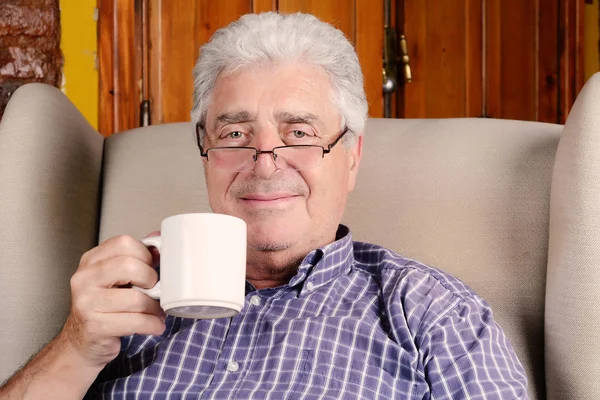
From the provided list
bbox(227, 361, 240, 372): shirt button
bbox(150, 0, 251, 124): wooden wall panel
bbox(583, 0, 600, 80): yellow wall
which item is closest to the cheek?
bbox(227, 361, 240, 372): shirt button

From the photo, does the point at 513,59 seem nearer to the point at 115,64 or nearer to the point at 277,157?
the point at 115,64

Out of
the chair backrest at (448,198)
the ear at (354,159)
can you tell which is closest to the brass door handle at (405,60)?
the chair backrest at (448,198)

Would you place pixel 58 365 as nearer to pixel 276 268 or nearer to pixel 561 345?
pixel 276 268

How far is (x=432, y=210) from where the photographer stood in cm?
135

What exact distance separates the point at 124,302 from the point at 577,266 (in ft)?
2.14

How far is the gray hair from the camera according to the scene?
1.28 meters

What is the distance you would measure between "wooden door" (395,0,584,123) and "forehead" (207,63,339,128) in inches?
62.0

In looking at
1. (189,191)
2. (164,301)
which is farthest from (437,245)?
(164,301)

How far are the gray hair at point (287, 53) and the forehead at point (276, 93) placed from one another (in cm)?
1

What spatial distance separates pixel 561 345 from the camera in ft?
3.79

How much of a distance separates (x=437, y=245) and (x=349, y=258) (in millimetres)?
169

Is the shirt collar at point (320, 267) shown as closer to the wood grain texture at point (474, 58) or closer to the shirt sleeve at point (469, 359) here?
the shirt sleeve at point (469, 359)

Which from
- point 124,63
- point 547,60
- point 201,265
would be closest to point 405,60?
point 547,60

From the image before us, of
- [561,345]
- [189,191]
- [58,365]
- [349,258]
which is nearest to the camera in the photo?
[58,365]
